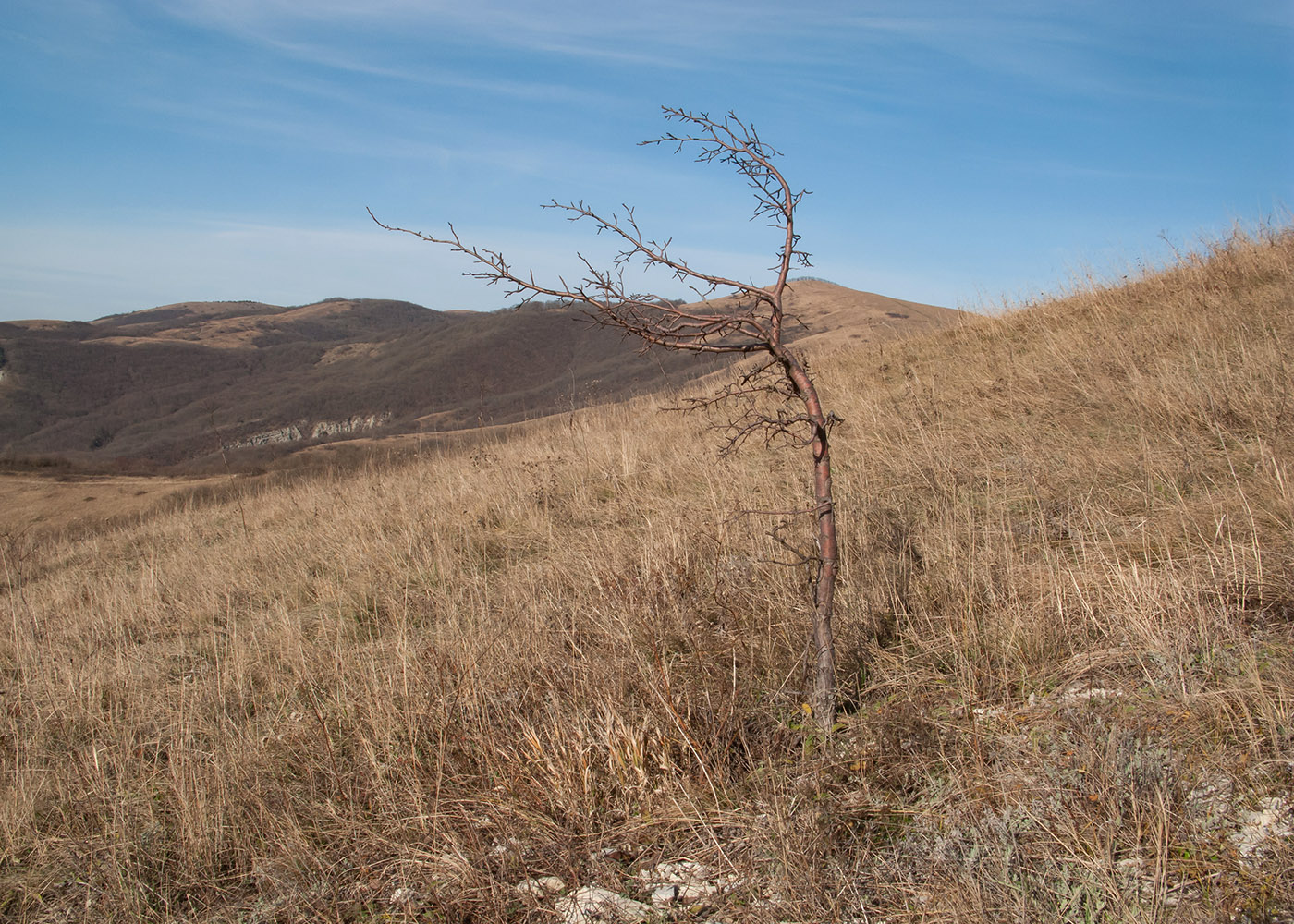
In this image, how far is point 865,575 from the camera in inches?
121

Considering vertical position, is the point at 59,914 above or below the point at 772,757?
below

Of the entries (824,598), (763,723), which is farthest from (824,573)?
(763,723)

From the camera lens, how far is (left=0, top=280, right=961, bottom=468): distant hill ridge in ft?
139

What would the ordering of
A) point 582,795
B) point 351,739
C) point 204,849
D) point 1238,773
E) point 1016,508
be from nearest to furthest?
point 1238,773 < point 582,795 < point 204,849 < point 351,739 < point 1016,508

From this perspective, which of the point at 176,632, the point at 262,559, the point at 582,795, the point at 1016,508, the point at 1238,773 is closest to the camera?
the point at 1238,773

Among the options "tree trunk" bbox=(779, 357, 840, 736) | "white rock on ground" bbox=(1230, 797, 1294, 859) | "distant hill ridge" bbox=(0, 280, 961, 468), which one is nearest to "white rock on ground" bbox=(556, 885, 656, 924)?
"tree trunk" bbox=(779, 357, 840, 736)

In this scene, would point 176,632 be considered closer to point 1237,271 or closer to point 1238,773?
point 1238,773

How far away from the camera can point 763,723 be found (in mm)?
2197

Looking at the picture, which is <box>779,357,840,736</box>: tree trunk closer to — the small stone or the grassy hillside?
the grassy hillside

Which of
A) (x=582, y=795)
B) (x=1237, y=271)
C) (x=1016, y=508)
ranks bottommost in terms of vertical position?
(x=582, y=795)

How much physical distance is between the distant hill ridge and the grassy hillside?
93.9ft

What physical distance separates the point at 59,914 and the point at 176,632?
131 inches

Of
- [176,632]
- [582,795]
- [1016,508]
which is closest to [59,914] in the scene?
[582,795]

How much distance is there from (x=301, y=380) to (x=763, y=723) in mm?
63932
